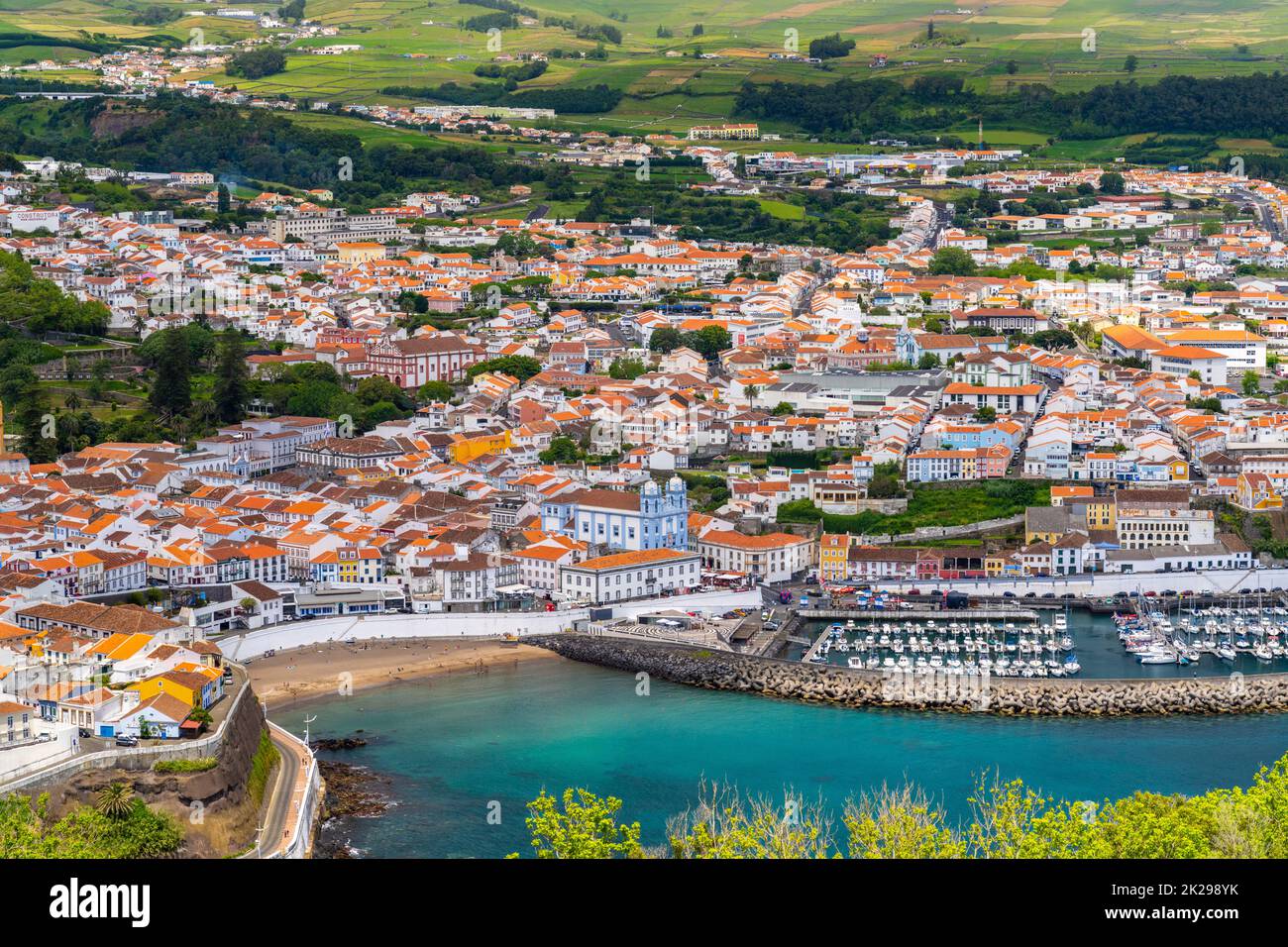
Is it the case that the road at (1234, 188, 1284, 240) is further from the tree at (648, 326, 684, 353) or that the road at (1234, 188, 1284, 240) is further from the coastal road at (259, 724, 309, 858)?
the coastal road at (259, 724, 309, 858)

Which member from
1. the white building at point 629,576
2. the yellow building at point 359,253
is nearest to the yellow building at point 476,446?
the white building at point 629,576

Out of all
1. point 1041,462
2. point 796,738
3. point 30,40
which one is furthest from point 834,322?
point 30,40

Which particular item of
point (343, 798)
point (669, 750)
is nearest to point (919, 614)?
point (669, 750)

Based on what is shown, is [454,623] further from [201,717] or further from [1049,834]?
[1049,834]

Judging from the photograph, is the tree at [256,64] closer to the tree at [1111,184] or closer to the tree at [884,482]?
the tree at [1111,184]

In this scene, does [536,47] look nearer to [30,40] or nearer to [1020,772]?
[30,40]

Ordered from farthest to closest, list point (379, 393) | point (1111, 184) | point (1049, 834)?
point (1111, 184) < point (379, 393) < point (1049, 834)

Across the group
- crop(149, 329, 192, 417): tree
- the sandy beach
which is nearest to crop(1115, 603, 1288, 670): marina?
the sandy beach
